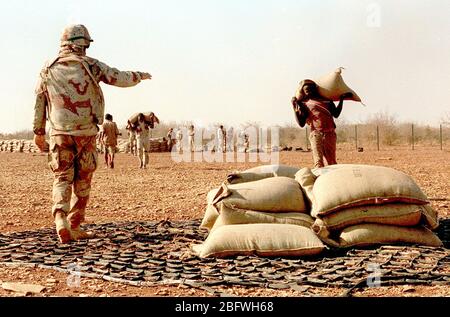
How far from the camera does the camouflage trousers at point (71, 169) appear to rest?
6.23 metres

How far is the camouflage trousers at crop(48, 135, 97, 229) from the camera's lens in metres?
6.23

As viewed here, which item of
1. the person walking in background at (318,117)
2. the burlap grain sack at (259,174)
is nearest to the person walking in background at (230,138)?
the person walking in background at (318,117)

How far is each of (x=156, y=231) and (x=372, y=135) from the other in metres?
44.5

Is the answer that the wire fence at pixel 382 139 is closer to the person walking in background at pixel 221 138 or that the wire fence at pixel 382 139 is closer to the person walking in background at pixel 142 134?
the person walking in background at pixel 221 138

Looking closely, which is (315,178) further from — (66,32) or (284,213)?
(66,32)

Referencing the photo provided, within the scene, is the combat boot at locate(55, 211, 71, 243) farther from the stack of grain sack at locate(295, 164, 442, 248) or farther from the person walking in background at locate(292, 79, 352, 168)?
the person walking in background at locate(292, 79, 352, 168)

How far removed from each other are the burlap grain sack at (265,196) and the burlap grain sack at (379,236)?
499 mm

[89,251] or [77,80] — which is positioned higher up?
[77,80]

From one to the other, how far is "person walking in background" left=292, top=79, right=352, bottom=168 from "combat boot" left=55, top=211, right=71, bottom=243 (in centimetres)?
360

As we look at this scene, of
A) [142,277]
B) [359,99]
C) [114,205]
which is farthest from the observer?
[114,205]

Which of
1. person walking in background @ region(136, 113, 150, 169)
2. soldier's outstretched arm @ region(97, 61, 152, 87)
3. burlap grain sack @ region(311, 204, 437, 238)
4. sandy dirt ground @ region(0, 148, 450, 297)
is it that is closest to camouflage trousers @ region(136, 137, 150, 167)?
person walking in background @ region(136, 113, 150, 169)
